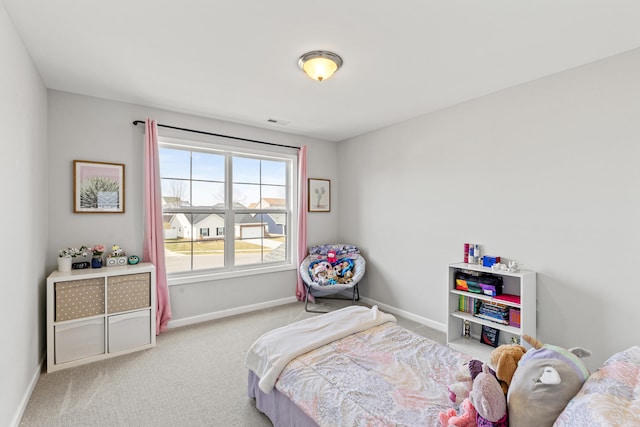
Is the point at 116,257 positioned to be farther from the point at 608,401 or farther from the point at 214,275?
the point at 608,401

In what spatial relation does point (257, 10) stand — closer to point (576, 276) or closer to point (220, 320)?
point (576, 276)

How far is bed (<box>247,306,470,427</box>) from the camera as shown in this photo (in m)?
1.43

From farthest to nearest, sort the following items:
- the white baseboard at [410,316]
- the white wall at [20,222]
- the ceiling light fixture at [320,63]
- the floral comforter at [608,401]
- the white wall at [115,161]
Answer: the white baseboard at [410,316] < the white wall at [115,161] < the ceiling light fixture at [320,63] < the white wall at [20,222] < the floral comforter at [608,401]

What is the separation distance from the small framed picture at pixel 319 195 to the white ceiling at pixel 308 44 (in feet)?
5.37

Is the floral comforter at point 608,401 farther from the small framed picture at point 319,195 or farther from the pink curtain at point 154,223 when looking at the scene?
the small framed picture at point 319,195

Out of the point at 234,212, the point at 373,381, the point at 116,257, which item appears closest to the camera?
the point at 373,381

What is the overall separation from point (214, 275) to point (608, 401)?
362cm

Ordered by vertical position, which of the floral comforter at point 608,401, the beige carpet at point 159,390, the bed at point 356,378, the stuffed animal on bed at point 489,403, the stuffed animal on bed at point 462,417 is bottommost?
the beige carpet at point 159,390

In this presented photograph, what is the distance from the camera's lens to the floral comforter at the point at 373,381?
1410mm

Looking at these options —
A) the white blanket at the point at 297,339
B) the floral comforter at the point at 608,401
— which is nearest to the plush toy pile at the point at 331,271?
the white blanket at the point at 297,339

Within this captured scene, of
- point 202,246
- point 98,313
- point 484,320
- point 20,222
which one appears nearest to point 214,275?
point 202,246

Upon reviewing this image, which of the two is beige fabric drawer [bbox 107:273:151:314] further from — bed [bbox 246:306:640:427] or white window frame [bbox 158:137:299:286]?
bed [bbox 246:306:640:427]

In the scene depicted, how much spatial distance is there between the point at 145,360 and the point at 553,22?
4.03 meters

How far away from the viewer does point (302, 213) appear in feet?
14.5
